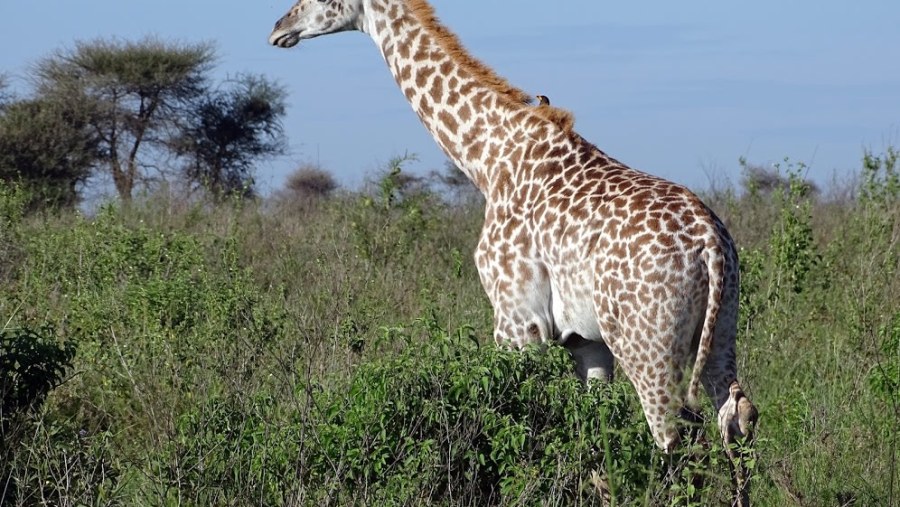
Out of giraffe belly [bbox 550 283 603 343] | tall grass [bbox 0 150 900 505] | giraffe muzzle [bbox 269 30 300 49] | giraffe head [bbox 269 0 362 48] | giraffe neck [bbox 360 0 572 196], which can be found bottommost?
tall grass [bbox 0 150 900 505]

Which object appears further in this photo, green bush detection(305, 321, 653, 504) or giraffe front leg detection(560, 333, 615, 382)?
giraffe front leg detection(560, 333, 615, 382)

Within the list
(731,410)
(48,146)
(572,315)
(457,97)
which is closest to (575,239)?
(572,315)

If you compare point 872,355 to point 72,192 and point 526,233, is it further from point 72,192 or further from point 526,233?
point 72,192

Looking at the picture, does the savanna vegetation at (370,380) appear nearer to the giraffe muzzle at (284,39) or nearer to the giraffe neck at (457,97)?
the giraffe neck at (457,97)

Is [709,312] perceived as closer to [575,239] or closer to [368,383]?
[575,239]

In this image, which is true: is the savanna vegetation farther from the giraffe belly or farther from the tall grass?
the giraffe belly

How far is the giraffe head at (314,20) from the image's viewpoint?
6.48 metres

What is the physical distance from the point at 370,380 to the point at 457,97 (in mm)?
Result: 1898

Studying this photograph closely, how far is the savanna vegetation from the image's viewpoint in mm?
4559

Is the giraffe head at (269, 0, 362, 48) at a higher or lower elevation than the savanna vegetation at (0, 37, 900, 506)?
higher

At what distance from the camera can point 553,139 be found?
225 inches

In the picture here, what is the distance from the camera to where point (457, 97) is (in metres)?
6.13

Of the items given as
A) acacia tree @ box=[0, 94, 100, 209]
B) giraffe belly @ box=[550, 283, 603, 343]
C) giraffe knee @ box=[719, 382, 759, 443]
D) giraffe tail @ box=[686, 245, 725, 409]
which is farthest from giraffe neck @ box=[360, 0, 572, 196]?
acacia tree @ box=[0, 94, 100, 209]

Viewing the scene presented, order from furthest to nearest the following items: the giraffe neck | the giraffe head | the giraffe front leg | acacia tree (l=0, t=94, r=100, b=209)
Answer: acacia tree (l=0, t=94, r=100, b=209) < the giraffe head < the giraffe neck < the giraffe front leg
